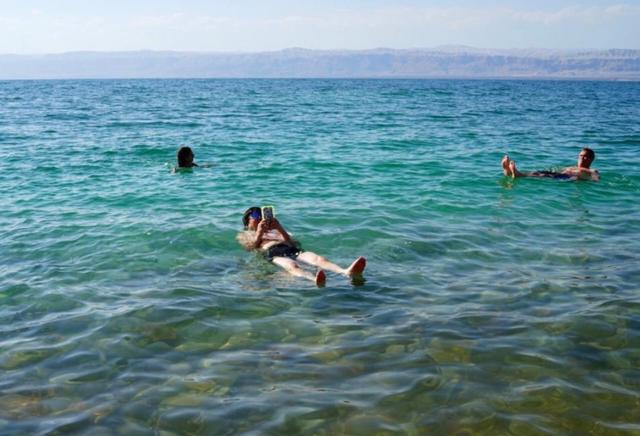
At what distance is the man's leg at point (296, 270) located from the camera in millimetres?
9086

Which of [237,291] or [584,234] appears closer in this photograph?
[237,291]

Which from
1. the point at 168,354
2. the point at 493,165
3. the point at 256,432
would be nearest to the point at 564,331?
the point at 256,432

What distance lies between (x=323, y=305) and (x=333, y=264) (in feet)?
4.64

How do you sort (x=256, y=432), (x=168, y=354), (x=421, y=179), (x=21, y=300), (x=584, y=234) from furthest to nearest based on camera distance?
1. (x=421, y=179)
2. (x=584, y=234)
3. (x=21, y=300)
4. (x=168, y=354)
5. (x=256, y=432)

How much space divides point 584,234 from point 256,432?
9.22 m

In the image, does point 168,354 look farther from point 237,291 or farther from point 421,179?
point 421,179

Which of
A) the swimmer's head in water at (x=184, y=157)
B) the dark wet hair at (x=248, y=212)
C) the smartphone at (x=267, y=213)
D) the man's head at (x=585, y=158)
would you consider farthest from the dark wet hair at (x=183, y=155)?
the man's head at (x=585, y=158)

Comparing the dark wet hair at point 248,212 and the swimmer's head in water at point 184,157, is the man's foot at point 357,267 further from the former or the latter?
the swimmer's head in water at point 184,157

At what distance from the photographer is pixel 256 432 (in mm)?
5539

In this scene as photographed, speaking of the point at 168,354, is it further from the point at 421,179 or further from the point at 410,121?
the point at 410,121

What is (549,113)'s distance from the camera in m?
43.3

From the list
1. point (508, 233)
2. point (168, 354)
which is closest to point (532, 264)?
point (508, 233)

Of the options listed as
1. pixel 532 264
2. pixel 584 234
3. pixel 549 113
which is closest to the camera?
pixel 532 264

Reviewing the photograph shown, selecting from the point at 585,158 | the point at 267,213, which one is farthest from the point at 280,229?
the point at 585,158
